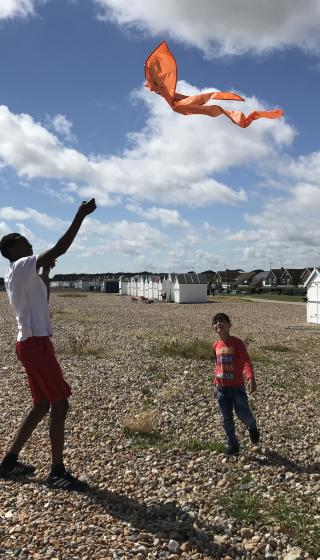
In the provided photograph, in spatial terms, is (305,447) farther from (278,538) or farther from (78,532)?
(78,532)

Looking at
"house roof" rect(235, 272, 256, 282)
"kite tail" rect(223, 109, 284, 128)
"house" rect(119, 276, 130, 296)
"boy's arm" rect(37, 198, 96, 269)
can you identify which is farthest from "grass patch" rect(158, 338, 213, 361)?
"house roof" rect(235, 272, 256, 282)

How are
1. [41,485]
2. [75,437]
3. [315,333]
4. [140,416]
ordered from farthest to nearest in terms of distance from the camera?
[315,333] < [140,416] < [75,437] < [41,485]

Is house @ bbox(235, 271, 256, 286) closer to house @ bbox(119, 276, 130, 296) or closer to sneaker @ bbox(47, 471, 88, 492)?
house @ bbox(119, 276, 130, 296)

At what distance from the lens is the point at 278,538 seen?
4215 mm

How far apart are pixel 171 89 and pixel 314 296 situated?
24.2m

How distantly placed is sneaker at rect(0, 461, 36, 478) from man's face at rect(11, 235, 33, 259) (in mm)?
2327

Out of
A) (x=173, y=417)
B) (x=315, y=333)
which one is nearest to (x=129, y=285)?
(x=315, y=333)

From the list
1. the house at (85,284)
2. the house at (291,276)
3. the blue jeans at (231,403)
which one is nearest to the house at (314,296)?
the blue jeans at (231,403)

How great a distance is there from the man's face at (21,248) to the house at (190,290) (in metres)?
52.8

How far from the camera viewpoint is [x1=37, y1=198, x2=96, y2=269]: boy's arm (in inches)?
173

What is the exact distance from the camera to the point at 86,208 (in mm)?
4520

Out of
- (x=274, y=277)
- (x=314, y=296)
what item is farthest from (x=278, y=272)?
(x=314, y=296)

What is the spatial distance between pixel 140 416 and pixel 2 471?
265cm

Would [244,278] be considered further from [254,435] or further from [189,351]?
[254,435]
